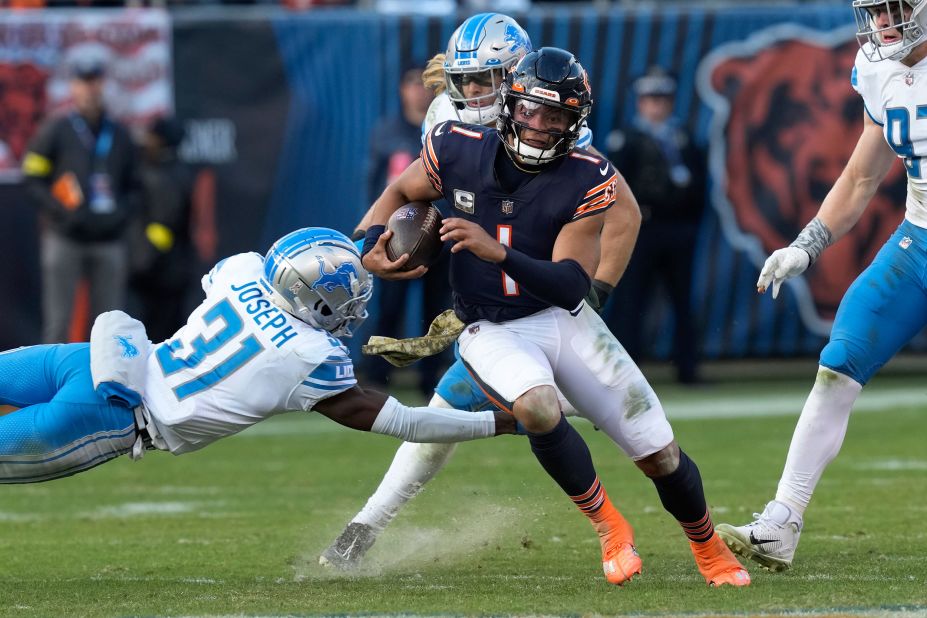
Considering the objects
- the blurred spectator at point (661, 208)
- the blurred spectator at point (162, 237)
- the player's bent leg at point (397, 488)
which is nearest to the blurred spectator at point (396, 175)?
the blurred spectator at point (162, 237)

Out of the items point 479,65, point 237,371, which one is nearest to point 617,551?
point 237,371

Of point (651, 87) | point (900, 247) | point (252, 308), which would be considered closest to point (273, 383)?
point (252, 308)

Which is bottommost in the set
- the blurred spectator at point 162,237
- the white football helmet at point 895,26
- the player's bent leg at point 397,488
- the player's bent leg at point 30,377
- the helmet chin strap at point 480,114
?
the blurred spectator at point 162,237

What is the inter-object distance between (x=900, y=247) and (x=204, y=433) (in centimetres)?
226

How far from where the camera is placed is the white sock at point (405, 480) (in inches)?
210

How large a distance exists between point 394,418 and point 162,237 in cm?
600

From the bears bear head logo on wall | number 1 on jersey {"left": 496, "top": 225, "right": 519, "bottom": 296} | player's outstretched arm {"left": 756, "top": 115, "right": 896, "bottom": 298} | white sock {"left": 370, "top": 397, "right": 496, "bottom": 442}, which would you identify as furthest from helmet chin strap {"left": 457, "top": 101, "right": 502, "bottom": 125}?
the bears bear head logo on wall

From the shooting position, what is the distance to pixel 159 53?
10.4 m

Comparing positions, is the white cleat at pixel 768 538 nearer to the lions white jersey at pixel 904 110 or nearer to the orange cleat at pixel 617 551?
the orange cleat at pixel 617 551

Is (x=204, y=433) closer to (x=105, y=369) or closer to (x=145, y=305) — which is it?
(x=105, y=369)

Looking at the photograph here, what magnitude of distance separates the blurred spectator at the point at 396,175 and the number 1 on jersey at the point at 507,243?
14.0 feet

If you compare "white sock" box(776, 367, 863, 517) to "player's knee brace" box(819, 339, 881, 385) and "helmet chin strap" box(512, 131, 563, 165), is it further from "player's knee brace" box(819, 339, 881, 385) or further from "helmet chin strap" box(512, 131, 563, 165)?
"helmet chin strap" box(512, 131, 563, 165)

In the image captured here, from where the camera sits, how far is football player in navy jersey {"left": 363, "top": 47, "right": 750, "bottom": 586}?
4.70 meters

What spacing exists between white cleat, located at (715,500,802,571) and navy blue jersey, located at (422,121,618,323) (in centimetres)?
94
